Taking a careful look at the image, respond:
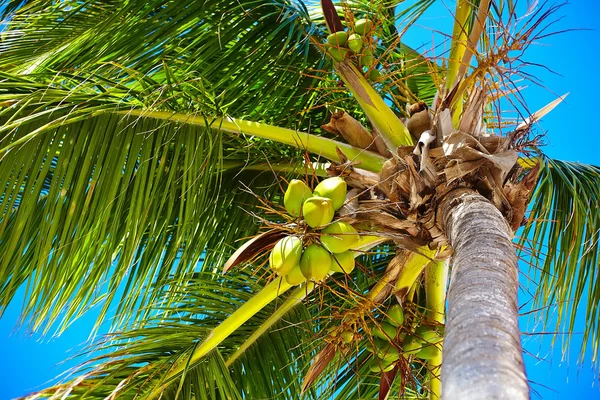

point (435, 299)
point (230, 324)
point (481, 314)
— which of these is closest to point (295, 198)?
point (230, 324)

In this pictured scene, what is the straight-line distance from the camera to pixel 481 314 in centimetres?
122

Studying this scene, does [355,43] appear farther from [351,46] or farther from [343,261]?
[343,261]

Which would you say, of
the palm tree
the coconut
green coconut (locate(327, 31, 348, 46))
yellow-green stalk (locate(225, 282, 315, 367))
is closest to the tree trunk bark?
the palm tree

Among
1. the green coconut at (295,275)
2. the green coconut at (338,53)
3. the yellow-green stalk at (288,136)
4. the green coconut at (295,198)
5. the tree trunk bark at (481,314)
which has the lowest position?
the tree trunk bark at (481,314)

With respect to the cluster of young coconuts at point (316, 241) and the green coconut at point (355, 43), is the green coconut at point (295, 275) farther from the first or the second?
the green coconut at point (355, 43)

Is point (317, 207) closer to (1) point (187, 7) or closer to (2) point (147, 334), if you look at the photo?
(2) point (147, 334)

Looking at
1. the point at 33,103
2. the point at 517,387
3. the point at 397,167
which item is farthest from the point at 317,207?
the point at 33,103

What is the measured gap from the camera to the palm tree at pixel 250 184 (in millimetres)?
2047

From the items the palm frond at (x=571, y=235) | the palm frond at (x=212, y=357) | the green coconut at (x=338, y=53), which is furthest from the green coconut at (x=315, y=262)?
the palm frond at (x=571, y=235)

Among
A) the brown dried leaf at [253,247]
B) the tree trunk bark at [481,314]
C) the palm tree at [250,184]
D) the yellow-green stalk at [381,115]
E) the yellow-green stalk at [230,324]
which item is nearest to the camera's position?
the tree trunk bark at [481,314]

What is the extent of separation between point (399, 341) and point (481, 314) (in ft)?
3.82

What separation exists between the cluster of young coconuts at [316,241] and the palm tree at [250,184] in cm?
7

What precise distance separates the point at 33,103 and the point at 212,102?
561 mm

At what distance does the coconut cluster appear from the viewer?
2.33 metres
